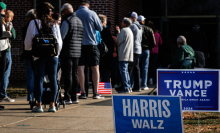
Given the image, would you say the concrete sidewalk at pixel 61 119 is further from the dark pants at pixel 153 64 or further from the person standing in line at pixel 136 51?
the dark pants at pixel 153 64

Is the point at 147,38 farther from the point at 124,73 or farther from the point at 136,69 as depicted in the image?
the point at 124,73

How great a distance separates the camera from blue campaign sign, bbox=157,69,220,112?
586 centimetres

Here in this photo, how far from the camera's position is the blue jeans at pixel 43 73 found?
701cm

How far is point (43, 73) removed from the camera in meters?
7.04

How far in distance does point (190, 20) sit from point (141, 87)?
8261 millimetres

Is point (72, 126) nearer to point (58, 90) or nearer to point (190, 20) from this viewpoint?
point (58, 90)

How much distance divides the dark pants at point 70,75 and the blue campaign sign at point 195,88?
2.52 metres

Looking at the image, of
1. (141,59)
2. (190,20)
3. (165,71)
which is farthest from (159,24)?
(165,71)

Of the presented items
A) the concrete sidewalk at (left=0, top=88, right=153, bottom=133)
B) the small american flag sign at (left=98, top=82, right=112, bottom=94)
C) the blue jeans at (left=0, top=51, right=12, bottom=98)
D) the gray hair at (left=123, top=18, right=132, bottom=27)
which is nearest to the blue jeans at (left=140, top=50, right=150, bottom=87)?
the gray hair at (left=123, top=18, right=132, bottom=27)

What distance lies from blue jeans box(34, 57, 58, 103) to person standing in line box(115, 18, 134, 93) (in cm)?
368

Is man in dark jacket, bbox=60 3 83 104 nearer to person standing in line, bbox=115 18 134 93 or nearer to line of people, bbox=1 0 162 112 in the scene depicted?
line of people, bbox=1 0 162 112

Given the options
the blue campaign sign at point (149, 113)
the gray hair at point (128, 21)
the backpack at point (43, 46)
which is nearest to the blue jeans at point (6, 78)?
the backpack at point (43, 46)

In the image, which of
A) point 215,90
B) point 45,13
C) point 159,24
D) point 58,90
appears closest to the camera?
point 215,90

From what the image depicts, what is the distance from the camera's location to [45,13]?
6.95 metres
